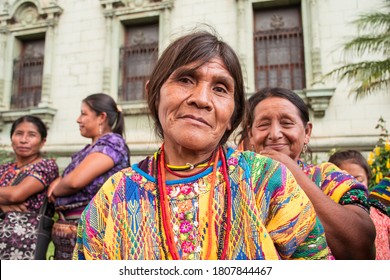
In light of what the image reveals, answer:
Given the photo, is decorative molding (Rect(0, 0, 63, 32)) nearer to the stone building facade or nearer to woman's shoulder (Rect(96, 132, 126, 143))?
the stone building facade

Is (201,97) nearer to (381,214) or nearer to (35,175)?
(381,214)

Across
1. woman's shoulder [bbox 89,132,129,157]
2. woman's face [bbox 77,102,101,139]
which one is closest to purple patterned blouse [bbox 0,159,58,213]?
woman's face [bbox 77,102,101,139]

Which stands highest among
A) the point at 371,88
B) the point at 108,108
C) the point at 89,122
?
the point at 371,88

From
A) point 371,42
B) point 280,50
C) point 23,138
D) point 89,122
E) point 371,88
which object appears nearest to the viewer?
point 89,122

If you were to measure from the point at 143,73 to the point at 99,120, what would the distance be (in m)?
5.87

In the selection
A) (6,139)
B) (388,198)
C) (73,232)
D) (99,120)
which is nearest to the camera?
(388,198)

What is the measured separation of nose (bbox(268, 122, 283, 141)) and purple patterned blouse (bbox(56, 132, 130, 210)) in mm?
1415

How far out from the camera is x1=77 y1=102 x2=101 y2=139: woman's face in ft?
10.2

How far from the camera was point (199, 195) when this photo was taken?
1.16 m

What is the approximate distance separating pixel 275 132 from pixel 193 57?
80 cm

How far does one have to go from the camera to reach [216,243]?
109 cm

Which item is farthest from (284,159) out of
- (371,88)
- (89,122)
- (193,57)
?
(371,88)
